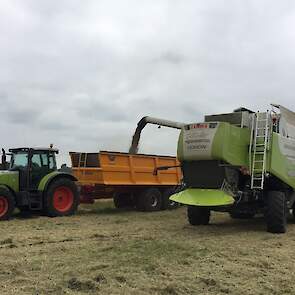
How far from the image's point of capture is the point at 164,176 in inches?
695

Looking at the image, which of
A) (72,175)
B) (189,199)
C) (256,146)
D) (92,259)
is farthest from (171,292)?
(72,175)

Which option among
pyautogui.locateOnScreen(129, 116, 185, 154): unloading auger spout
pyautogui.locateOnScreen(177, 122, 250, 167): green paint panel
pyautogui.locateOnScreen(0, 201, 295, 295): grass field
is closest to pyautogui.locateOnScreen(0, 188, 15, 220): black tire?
pyautogui.locateOnScreen(0, 201, 295, 295): grass field

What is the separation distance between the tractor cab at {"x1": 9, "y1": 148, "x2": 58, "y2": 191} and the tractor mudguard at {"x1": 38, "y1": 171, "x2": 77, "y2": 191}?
0.54 feet

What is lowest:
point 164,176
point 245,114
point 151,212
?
point 151,212

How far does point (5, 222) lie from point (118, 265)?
262 inches

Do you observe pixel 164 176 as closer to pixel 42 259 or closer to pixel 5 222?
pixel 5 222

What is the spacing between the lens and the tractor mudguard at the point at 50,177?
1434cm

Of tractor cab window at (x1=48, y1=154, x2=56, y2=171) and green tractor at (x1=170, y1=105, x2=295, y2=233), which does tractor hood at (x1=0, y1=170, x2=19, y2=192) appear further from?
green tractor at (x1=170, y1=105, x2=295, y2=233)

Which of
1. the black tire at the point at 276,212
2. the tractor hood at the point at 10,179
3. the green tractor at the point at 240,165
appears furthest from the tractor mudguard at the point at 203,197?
the tractor hood at the point at 10,179

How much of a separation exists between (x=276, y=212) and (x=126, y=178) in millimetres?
6273

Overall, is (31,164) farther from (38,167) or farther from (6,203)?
(6,203)

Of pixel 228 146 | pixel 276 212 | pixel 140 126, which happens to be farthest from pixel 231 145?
pixel 140 126

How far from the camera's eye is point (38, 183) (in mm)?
14547

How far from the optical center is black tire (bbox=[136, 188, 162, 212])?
16.7 m
